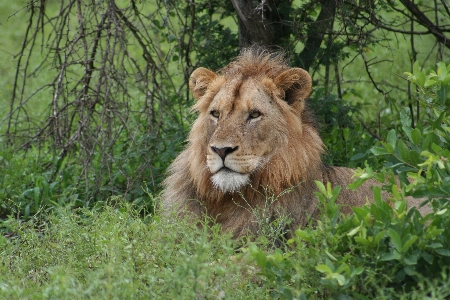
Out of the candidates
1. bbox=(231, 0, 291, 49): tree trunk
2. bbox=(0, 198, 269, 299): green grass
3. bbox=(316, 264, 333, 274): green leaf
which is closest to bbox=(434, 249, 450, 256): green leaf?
bbox=(316, 264, 333, 274): green leaf

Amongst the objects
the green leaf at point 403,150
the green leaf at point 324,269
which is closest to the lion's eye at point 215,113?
the green leaf at point 403,150

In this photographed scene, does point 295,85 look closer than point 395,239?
No

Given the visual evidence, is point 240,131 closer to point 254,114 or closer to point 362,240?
point 254,114

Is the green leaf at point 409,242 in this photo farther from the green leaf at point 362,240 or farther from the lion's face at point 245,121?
the lion's face at point 245,121

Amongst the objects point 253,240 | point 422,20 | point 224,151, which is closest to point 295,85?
point 224,151

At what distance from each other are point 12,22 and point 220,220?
35.5 ft

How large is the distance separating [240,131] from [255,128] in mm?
117

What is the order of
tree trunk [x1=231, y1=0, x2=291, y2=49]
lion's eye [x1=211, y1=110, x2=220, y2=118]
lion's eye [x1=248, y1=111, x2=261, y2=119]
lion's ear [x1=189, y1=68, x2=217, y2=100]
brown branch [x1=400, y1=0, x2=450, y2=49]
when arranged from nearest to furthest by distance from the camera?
lion's eye [x1=248, y1=111, x2=261, y2=119]
lion's eye [x1=211, y1=110, x2=220, y2=118]
lion's ear [x1=189, y1=68, x2=217, y2=100]
tree trunk [x1=231, y1=0, x2=291, y2=49]
brown branch [x1=400, y1=0, x2=450, y2=49]

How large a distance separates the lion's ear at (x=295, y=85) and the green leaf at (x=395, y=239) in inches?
69.4

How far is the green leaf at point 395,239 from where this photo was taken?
11.7 ft

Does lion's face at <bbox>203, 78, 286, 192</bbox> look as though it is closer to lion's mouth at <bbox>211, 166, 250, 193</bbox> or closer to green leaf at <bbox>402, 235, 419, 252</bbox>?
lion's mouth at <bbox>211, 166, 250, 193</bbox>

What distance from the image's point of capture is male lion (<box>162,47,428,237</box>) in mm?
4809

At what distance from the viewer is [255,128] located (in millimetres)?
4891

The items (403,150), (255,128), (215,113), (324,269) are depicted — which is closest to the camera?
(324,269)
